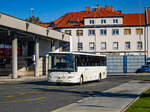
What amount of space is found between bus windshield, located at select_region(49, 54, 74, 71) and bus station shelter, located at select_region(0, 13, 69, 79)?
1216 cm

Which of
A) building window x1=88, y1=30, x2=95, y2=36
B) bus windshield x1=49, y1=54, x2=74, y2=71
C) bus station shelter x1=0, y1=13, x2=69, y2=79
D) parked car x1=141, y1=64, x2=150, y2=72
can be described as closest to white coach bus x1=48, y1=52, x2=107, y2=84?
bus windshield x1=49, y1=54, x2=74, y2=71

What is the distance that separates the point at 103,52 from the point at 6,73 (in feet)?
100.0

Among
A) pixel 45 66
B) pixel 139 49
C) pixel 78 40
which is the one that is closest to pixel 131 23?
pixel 139 49

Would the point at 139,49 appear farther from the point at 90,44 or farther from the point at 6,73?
the point at 6,73

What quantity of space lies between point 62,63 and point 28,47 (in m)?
26.7

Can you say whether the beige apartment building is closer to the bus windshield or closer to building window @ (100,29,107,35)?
building window @ (100,29,107,35)

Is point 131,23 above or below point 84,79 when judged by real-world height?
above

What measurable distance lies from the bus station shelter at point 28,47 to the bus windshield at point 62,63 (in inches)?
479

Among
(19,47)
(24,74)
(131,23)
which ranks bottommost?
(24,74)

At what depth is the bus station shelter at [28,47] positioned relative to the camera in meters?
39.7

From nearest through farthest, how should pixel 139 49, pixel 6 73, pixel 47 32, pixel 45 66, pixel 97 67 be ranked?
1. pixel 97 67
2. pixel 47 32
3. pixel 6 73
4. pixel 45 66
5. pixel 139 49

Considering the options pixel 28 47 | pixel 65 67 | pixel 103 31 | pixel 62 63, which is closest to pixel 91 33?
pixel 103 31

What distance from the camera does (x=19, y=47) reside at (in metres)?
48.6

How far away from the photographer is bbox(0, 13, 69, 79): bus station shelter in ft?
130
